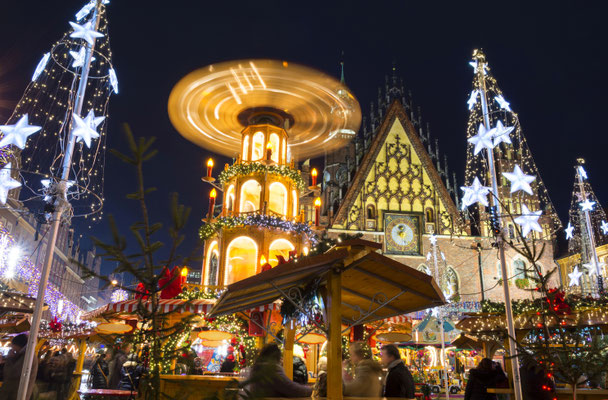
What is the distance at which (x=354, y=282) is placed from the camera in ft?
19.4

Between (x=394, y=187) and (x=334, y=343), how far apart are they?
26.0 metres

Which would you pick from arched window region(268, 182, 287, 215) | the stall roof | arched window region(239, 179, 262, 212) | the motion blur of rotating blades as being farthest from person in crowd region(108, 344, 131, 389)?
the motion blur of rotating blades

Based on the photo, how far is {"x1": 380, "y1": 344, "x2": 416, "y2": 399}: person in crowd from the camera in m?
5.59

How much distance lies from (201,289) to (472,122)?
10233mm

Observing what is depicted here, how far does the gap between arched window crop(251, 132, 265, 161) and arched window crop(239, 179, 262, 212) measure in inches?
46.1

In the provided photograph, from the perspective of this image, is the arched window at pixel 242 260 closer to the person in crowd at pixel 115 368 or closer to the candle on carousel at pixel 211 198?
the candle on carousel at pixel 211 198

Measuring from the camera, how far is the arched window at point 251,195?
17781 millimetres

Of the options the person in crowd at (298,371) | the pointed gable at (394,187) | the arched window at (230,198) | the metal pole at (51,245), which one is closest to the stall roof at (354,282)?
the person in crowd at (298,371)

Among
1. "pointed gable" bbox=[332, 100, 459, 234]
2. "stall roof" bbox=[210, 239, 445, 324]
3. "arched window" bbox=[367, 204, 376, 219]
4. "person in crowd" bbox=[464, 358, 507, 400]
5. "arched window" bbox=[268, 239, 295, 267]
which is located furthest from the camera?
"arched window" bbox=[367, 204, 376, 219]

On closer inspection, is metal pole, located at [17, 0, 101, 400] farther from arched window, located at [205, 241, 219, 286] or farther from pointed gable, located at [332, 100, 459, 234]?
pointed gable, located at [332, 100, 459, 234]

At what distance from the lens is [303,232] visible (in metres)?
16.8

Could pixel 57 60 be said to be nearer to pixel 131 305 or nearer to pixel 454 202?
pixel 131 305

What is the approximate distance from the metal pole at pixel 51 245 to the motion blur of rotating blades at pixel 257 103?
677cm

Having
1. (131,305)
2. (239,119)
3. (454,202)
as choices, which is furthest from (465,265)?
(131,305)
